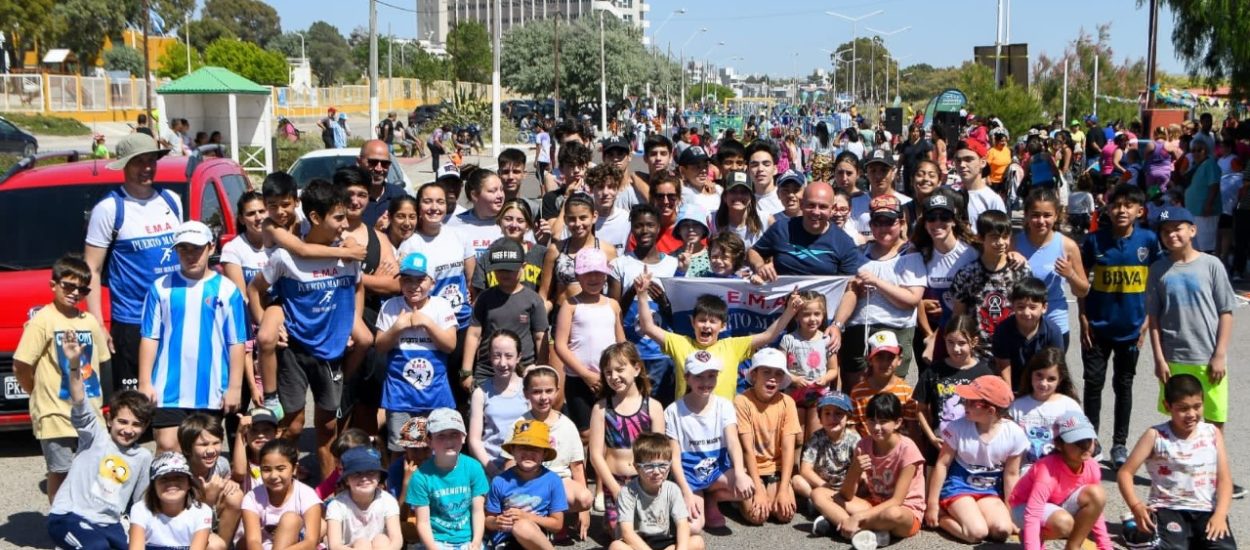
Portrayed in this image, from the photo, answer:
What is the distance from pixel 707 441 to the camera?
694 cm

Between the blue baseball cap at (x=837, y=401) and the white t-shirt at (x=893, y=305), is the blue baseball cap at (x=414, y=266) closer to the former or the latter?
the blue baseball cap at (x=837, y=401)

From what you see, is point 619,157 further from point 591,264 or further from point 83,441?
point 83,441

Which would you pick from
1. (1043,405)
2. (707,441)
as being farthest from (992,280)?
(707,441)

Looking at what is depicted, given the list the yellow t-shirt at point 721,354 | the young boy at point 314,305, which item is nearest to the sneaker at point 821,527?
the yellow t-shirt at point 721,354

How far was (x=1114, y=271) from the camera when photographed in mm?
7703

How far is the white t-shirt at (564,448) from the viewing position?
6.83m

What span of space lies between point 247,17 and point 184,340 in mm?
140110

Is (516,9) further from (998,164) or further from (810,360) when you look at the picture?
(810,360)

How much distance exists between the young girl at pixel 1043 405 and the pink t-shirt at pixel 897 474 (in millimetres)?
579

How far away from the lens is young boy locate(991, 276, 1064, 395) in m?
7.09

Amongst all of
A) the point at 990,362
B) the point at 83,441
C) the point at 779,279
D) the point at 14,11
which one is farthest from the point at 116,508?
the point at 14,11

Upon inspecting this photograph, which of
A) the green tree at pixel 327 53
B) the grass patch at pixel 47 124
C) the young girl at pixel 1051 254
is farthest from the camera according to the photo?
the green tree at pixel 327 53

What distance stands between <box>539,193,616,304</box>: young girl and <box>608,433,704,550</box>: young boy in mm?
1535

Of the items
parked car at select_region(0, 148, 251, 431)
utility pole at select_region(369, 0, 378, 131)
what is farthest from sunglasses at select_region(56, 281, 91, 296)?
utility pole at select_region(369, 0, 378, 131)
